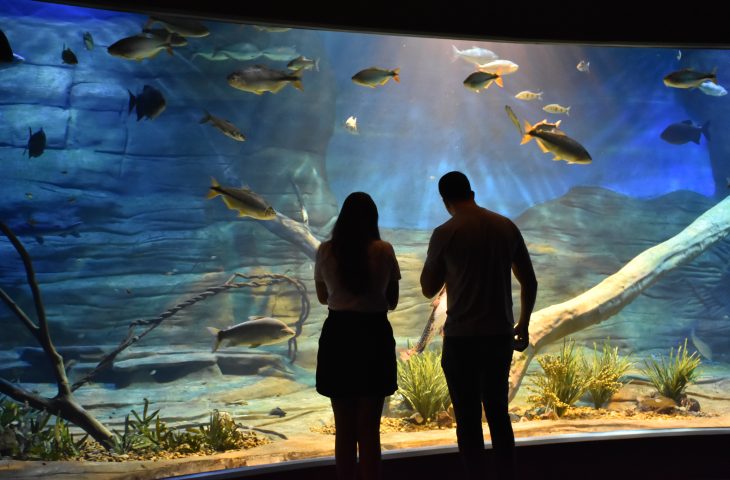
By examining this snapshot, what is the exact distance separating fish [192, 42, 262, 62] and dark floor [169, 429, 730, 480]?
641 centimetres

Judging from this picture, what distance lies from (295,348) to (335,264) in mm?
5762

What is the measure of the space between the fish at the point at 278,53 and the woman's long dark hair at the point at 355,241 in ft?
23.8

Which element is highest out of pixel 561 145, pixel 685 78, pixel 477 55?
pixel 477 55

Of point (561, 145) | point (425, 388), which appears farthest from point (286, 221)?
point (561, 145)

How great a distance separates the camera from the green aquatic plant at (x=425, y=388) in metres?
5.76

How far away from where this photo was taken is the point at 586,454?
417 centimetres

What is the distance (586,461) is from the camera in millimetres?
4168

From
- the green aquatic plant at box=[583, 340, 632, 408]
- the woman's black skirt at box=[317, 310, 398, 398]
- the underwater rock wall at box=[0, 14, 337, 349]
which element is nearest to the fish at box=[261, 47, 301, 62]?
the underwater rock wall at box=[0, 14, 337, 349]

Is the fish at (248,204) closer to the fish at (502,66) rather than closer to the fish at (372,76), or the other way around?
the fish at (372,76)

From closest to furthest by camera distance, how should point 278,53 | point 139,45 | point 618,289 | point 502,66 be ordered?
point 139,45
point 618,289
point 502,66
point 278,53

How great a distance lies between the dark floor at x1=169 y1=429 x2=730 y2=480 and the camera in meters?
3.73

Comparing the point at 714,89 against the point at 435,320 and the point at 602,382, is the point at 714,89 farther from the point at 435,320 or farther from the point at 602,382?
the point at 435,320

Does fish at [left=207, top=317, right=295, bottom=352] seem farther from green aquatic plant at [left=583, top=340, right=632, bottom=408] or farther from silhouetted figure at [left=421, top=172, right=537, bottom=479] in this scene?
green aquatic plant at [left=583, top=340, right=632, bottom=408]

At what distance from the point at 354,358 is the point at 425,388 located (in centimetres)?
321
